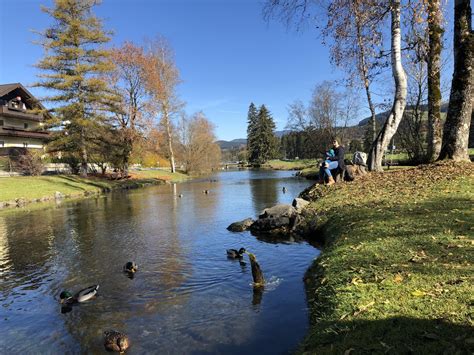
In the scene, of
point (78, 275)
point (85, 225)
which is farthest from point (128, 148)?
point (78, 275)

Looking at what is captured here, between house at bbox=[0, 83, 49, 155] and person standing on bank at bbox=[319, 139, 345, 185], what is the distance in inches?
1448

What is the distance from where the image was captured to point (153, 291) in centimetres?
750

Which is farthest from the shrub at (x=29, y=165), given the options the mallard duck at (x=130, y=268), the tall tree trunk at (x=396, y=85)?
the tall tree trunk at (x=396, y=85)

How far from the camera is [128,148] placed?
39.7 meters

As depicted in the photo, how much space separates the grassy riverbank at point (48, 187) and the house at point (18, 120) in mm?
11640

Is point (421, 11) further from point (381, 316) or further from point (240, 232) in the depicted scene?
point (381, 316)

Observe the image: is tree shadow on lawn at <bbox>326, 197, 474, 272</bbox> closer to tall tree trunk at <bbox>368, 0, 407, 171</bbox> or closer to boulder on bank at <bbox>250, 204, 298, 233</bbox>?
boulder on bank at <bbox>250, 204, 298, 233</bbox>

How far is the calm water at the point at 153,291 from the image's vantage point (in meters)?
5.48

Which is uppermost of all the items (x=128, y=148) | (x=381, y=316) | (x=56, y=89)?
(x=56, y=89)

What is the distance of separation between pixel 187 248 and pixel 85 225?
22.8 ft

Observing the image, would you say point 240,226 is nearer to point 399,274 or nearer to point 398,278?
point 399,274

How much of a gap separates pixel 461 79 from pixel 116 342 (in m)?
13.6

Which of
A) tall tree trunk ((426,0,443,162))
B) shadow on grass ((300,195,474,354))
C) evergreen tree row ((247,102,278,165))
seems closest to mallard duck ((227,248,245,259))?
shadow on grass ((300,195,474,354))

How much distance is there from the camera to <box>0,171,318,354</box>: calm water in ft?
18.0
